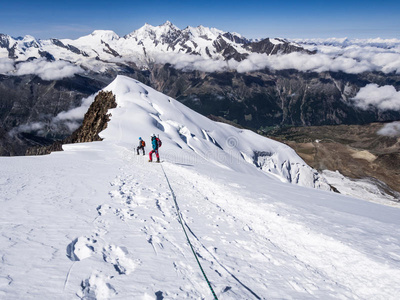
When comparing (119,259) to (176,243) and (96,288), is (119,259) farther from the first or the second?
(176,243)

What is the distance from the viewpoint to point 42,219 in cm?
852

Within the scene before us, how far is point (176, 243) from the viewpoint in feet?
26.7

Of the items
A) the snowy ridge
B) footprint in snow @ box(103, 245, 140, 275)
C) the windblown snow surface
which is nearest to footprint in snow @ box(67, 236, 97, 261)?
the windblown snow surface

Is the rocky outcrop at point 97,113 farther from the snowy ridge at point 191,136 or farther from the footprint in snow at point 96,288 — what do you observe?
the footprint in snow at point 96,288

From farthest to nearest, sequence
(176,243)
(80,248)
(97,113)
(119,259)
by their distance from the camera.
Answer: (97,113) < (176,243) < (80,248) < (119,259)

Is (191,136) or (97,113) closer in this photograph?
(191,136)

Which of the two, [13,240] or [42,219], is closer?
[13,240]

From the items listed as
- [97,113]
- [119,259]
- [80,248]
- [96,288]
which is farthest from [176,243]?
[97,113]

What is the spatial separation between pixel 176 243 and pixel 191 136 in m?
49.7

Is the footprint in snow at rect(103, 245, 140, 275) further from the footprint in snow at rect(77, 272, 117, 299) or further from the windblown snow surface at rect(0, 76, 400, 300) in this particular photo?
the footprint in snow at rect(77, 272, 117, 299)

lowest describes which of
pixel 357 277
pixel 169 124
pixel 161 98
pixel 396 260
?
pixel 357 277

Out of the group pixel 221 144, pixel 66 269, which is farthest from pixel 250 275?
pixel 221 144

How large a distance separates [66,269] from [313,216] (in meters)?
10.1

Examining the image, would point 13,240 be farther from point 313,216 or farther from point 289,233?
point 313,216
